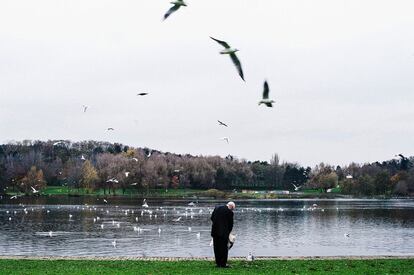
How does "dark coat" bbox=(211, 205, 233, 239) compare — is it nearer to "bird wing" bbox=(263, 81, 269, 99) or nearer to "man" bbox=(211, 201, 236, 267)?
"man" bbox=(211, 201, 236, 267)

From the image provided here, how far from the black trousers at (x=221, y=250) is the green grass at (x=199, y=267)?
1.31ft

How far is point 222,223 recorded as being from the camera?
21.9 meters

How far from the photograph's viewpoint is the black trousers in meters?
21.9

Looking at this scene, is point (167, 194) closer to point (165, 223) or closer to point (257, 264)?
point (165, 223)

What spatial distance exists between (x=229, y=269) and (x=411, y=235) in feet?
114

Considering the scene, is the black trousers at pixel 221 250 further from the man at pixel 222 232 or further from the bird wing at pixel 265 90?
the bird wing at pixel 265 90

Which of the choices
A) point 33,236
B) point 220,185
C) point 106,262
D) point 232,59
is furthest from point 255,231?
point 220,185

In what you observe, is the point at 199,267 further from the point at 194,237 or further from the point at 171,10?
the point at 194,237

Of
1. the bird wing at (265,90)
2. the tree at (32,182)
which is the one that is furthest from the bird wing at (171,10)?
the tree at (32,182)

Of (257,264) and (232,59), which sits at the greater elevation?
(232,59)

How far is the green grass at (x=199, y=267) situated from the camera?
20375 millimetres

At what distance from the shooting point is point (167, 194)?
174500mm

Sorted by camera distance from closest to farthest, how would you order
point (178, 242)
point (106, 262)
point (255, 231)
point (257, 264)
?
point (257, 264) < point (106, 262) < point (178, 242) < point (255, 231)

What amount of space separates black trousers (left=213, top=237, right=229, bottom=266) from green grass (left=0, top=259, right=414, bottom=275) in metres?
0.40
